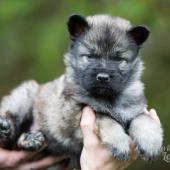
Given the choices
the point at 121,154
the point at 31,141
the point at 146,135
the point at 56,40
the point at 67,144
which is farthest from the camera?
the point at 56,40

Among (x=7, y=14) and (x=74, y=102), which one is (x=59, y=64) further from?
(x=74, y=102)

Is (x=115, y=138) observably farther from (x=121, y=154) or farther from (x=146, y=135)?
(x=146, y=135)

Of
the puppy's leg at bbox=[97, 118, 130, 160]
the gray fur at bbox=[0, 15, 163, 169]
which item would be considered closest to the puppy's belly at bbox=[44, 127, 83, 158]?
the gray fur at bbox=[0, 15, 163, 169]

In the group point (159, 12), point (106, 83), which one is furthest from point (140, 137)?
point (159, 12)

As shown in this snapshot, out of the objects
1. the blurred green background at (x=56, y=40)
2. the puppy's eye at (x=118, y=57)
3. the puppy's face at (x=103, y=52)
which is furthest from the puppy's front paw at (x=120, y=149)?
the blurred green background at (x=56, y=40)

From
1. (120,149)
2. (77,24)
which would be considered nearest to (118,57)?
(77,24)

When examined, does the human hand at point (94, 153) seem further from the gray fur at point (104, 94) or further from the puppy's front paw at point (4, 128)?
the puppy's front paw at point (4, 128)
